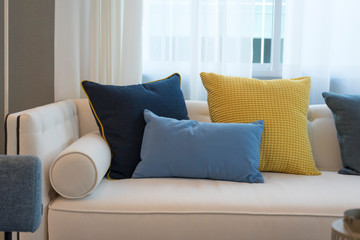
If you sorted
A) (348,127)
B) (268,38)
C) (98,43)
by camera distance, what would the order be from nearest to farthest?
(348,127) < (98,43) < (268,38)

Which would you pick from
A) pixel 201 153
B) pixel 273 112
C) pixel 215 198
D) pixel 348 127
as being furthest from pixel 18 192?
pixel 348 127

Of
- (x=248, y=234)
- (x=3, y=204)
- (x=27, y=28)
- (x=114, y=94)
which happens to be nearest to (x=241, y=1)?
(x=114, y=94)

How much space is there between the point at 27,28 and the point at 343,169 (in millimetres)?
2011

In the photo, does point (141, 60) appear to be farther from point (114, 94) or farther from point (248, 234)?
point (248, 234)

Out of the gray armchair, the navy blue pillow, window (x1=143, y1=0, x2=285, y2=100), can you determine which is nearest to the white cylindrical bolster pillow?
the navy blue pillow

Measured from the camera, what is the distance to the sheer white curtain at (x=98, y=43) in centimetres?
265

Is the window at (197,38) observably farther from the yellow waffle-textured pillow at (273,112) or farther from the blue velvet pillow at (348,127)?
the blue velvet pillow at (348,127)

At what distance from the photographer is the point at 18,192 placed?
117 cm

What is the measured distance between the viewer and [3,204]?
117cm

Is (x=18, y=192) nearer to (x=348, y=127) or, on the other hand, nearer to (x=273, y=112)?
(x=273, y=112)

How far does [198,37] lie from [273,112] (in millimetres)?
734

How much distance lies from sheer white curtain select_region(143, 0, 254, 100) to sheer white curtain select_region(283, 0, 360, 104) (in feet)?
0.81

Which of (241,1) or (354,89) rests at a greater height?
(241,1)

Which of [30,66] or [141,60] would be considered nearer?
[141,60]
